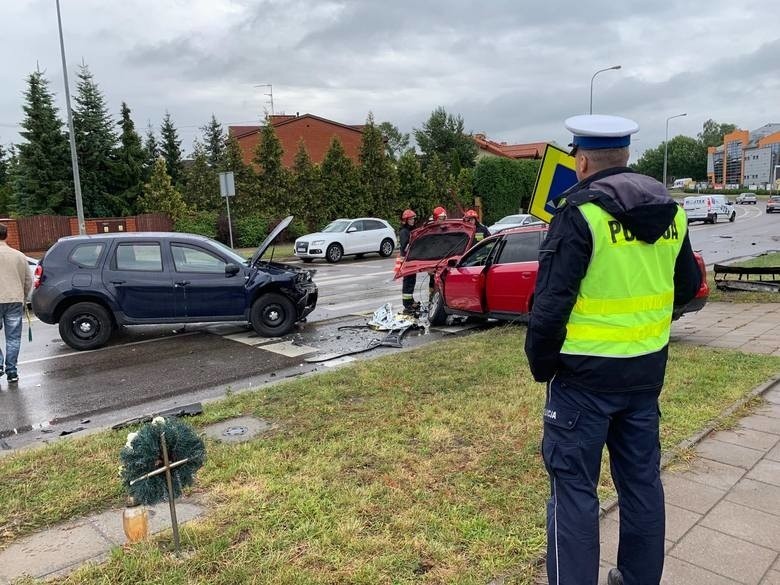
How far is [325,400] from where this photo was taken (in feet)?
17.9

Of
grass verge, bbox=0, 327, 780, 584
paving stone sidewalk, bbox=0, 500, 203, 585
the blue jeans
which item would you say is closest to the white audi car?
the blue jeans

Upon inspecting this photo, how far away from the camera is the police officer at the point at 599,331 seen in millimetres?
2137

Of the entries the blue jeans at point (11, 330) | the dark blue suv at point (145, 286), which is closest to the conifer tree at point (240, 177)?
the dark blue suv at point (145, 286)

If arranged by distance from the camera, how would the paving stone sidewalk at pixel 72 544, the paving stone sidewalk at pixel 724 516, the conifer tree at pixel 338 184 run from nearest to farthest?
the paving stone sidewalk at pixel 724 516 < the paving stone sidewalk at pixel 72 544 < the conifer tree at pixel 338 184

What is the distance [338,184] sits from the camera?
31.3 meters

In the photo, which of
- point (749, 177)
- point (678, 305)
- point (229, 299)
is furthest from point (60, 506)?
point (749, 177)

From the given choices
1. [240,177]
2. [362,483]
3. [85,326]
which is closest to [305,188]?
[240,177]

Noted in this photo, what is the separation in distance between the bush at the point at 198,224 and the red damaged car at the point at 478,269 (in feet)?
64.0

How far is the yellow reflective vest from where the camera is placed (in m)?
2.13

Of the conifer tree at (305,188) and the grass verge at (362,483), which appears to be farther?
the conifer tree at (305,188)

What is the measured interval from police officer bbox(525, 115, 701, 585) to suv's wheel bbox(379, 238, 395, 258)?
2191cm

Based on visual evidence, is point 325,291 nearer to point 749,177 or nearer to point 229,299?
point 229,299

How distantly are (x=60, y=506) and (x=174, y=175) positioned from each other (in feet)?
166

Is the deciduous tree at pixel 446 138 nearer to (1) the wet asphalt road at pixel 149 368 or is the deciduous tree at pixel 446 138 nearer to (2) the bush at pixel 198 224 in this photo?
(2) the bush at pixel 198 224
